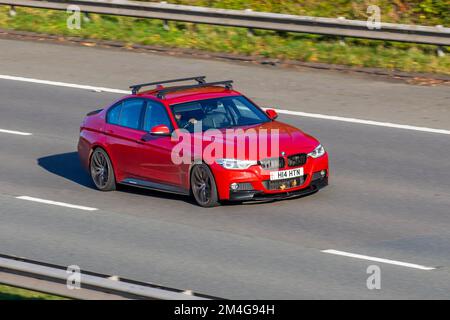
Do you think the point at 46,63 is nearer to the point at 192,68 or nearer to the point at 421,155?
the point at 192,68

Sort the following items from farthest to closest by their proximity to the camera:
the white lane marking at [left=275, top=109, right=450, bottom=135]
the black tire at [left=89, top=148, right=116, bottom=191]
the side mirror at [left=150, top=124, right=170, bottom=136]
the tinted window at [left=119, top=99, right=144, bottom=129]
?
1. the white lane marking at [left=275, top=109, right=450, bottom=135]
2. the black tire at [left=89, top=148, right=116, bottom=191]
3. the tinted window at [left=119, top=99, right=144, bottom=129]
4. the side mirror at [left=150, top=124, right=170, bottom=136]

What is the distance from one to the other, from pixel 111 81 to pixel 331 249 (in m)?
11.1

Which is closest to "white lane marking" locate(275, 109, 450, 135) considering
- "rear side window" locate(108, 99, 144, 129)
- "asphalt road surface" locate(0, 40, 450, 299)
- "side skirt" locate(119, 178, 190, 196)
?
"asphalt road surface" locate(0, 40, 450, 299)

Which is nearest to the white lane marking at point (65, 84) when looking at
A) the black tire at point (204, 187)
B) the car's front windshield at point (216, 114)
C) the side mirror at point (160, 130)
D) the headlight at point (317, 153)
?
the car's front windshield at point (216, 114)

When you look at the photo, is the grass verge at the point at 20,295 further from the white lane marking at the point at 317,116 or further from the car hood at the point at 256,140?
the white lane marking at the point at 317,116

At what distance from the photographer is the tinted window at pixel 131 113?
1611cm

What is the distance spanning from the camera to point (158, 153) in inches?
608

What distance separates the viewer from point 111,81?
23062 mm

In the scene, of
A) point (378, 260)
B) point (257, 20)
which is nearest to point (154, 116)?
point (378, 260)

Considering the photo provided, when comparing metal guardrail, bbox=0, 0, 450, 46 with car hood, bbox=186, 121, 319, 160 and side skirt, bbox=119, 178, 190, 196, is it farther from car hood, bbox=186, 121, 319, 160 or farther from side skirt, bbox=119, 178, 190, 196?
side skirt, bbox=119, 178, 190, 196

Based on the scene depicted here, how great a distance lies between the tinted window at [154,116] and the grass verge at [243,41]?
27.6ft

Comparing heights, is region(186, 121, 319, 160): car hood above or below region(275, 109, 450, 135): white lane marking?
above

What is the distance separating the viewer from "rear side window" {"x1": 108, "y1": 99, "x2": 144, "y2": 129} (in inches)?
634

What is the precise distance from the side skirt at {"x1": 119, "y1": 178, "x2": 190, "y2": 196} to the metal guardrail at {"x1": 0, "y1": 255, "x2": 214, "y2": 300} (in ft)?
14.4
